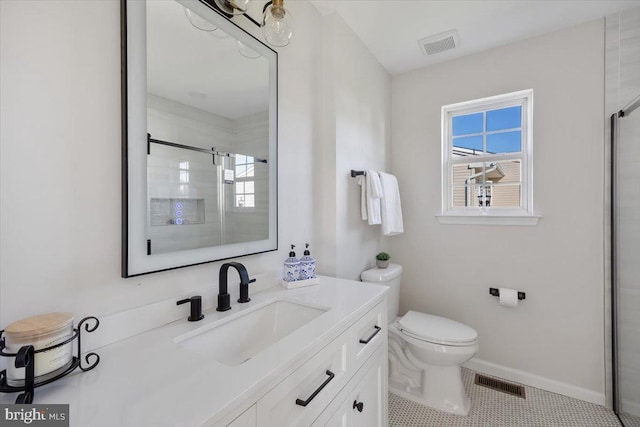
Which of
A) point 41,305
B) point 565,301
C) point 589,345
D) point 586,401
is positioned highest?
point 41,305

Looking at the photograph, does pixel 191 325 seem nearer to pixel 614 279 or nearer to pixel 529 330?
pixel 529 330

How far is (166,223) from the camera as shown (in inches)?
38.2

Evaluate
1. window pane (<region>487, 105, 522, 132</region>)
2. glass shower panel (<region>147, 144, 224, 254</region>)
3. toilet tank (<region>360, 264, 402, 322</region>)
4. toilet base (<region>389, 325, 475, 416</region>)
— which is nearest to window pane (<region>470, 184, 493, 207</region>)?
window pane (<region>487, 105, 522, 132</region>)

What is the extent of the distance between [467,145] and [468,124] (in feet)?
0.56

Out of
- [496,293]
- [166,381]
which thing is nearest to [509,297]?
[496,293]

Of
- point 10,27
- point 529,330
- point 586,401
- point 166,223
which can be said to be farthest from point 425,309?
point 10,27

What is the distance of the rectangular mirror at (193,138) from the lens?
882mm

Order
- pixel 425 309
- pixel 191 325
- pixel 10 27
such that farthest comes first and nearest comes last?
pixel 425 309 < pixel 191 325 < pixel 10 27

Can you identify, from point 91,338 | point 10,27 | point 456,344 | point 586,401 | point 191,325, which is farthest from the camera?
point 586,401

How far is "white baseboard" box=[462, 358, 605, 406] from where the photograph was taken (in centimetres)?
178

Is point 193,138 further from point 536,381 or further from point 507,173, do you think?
point 536,381

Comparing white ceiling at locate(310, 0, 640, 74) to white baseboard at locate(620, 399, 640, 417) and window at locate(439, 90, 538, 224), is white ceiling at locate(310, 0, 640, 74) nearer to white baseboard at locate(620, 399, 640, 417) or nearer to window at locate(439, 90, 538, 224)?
window at locate(439, 90, 538, 224)

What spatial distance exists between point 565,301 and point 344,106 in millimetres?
1943

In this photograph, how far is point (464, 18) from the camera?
1.77m
